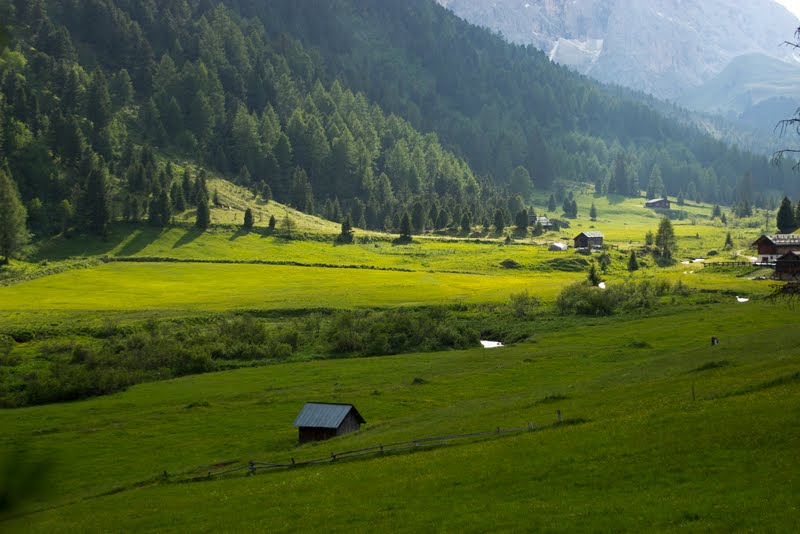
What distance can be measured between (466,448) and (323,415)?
18584 millimetres

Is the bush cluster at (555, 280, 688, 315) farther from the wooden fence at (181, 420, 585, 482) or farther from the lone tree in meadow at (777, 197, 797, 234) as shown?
the wooden fence at (181, 420, 585, 482)

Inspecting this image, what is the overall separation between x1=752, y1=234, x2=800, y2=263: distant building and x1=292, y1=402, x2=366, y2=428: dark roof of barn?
397 feet

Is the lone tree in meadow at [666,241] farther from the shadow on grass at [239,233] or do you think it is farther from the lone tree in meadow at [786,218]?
the shadow on grass at [239,233]

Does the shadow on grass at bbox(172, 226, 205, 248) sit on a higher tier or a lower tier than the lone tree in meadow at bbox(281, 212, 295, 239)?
lower

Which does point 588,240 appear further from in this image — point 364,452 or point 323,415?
point 364,452

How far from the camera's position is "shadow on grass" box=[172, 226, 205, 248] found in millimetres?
171225

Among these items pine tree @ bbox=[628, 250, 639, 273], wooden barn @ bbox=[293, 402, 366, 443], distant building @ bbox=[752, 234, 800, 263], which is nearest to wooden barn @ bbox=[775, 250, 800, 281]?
distant building @ bbox=[752, 234, 800, 263]

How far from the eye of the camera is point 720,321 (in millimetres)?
94938

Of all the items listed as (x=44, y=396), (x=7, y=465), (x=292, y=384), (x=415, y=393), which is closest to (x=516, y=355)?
(x=415, y=393)

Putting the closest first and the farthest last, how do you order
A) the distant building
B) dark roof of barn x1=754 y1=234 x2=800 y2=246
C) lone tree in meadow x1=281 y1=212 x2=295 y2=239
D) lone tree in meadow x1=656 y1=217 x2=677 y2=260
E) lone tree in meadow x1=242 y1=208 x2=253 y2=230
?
the distant building < dark roof of barn x1=754 y1=234 x2=800 y2=246 < lone tree in meadow x1=656 y1=217 x2=677 y2=260 < lone tree in meadow x1=242 y1=208 x2=253 y2=230 < lone tree in meadow x1=281 y1=212 x2=295 y2=239

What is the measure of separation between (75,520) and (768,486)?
1363 inches

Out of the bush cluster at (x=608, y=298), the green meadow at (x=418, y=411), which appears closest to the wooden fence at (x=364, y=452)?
the green meadow at (x=418, y=411)

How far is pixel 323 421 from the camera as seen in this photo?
58.3m

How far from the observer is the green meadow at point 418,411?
29969 millimetres
